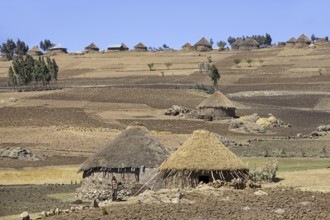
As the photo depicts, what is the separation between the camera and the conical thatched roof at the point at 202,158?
34.6m

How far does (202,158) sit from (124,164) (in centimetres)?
530

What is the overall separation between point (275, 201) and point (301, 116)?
65.9 meters

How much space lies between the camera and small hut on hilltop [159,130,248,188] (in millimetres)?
34625

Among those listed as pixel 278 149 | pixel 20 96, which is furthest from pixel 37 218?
pixel 20 96

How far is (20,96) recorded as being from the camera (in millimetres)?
106375

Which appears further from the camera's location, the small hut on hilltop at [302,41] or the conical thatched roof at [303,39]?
the conical thatched roof at [303,39]

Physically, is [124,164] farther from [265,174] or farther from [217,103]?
[217,103]

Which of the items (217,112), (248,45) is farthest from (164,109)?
(248,45)

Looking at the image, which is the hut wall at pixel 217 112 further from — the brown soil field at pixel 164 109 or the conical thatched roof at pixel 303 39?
the conical thatched roof at pixel 303 39

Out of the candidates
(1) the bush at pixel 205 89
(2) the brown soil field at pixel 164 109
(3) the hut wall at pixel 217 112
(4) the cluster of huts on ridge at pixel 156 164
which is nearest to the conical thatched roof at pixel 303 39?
(2) the brown soil field at pixel 164 109

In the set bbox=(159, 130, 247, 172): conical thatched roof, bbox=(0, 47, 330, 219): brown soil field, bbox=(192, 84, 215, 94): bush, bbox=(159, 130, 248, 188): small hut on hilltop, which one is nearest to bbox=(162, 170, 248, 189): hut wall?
bbox=(159, 130, 248, 188): small hut on hilltop

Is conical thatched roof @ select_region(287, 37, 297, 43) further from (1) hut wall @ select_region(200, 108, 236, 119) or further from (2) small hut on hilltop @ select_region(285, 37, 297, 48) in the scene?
(1) hut wall @ select_region(200, 108, 236, 119)

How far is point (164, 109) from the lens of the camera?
317ft

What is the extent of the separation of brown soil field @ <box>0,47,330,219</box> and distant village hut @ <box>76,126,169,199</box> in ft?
9.35
